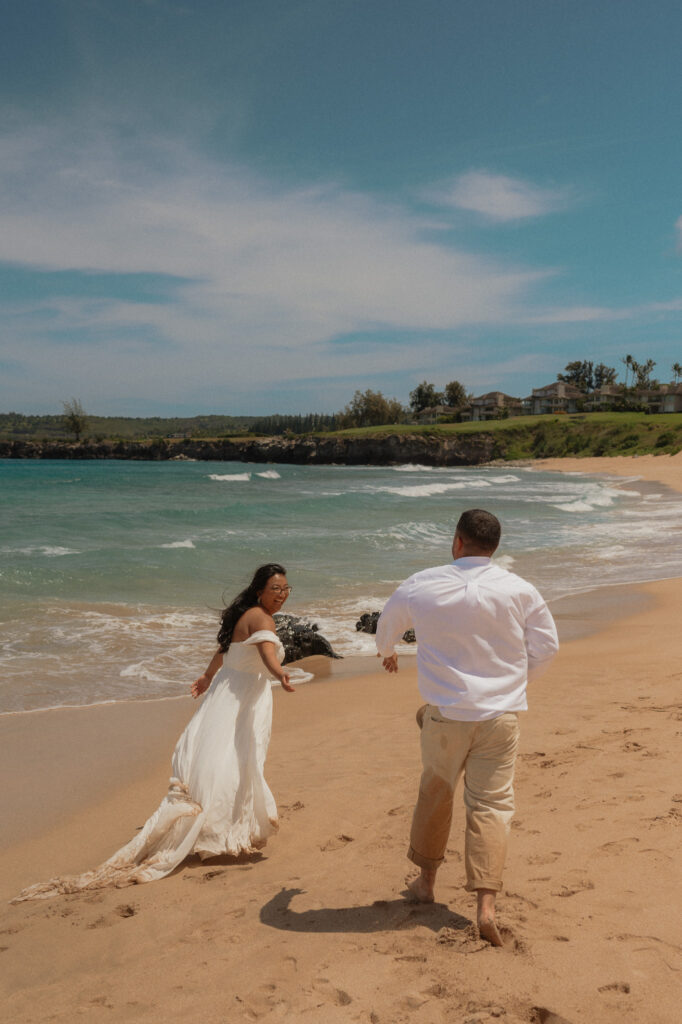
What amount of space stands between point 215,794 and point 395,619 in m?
1.77

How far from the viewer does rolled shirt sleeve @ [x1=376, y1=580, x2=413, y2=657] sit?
134 inches

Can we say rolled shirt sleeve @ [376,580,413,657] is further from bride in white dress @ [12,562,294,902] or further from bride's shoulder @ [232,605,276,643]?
bride's shoulder @ [232,605,276,643]

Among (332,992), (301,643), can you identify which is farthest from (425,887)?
(301,643)

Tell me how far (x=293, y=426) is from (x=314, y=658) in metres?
176

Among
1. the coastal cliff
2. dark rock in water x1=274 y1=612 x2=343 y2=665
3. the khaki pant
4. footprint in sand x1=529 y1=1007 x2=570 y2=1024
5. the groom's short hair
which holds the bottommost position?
dark rock in water x1=274 y1=612 x2=343 y2=665

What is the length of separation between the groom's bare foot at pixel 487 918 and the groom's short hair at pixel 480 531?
152cm

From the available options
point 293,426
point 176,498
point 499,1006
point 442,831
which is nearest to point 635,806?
point 442,831

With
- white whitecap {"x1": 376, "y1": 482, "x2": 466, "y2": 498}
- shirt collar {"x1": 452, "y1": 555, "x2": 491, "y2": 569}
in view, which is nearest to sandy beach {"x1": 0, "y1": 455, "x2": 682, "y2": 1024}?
shirt collar {"x1": 452, "y1": 555, "x2": 491, "y2": 569}

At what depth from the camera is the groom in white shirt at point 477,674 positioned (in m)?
3.29

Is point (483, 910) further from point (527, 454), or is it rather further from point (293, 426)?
point (293, 426)

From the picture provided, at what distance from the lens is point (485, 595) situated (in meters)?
3.30

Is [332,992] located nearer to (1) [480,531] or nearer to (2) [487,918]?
(2) [487,918]

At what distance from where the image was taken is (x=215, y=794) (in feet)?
14.2

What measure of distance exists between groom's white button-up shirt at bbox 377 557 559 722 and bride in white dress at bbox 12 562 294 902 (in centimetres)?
117
